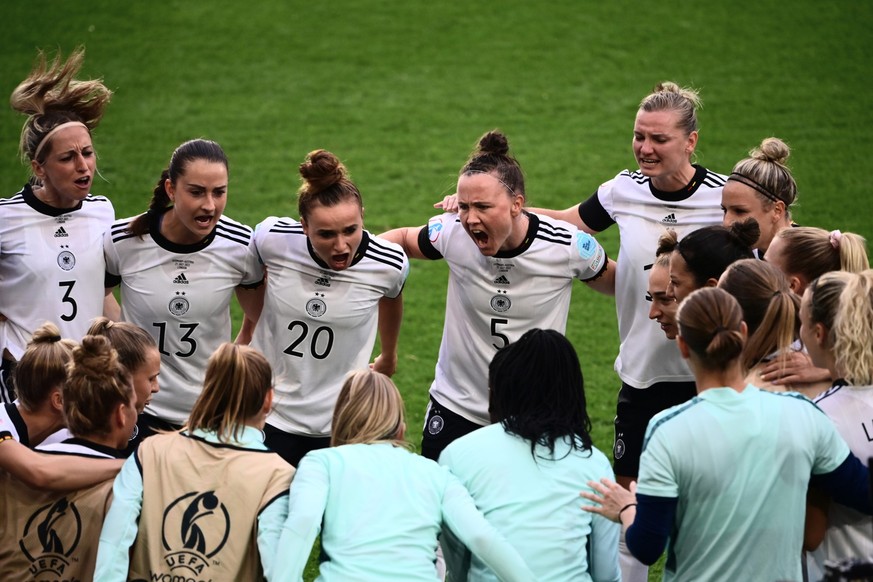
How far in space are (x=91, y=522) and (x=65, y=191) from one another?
2.03m

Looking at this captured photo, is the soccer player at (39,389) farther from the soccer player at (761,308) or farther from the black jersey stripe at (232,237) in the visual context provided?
the soccer player at (761,308)

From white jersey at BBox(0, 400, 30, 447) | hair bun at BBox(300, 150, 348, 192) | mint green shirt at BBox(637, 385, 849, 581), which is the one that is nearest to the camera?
mint green shirt at BBox(637, 385, 849, 581)

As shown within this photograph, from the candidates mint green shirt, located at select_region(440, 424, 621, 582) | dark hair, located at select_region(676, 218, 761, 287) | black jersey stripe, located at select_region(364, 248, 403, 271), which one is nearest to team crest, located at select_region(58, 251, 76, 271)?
black jersey stripe, located at select_region(364, 248, 403, 271)

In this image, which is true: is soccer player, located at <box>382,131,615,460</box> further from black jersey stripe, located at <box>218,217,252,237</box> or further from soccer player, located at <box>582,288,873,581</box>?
soccer player, located at <box>582,288,873,581</box>

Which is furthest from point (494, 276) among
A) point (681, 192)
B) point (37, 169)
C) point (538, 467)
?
point (37, 169)

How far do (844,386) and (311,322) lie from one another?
7.86ft

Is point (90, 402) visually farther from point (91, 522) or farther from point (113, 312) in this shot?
point (113, 312)

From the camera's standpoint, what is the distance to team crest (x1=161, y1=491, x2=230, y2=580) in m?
3.57

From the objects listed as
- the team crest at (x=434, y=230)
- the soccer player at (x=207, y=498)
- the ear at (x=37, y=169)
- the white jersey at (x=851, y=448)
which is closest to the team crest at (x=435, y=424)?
the team crest at (x=434, y=230)

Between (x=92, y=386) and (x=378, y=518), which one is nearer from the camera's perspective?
(x=378, y=518)

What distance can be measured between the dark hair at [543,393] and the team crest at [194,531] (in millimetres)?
992

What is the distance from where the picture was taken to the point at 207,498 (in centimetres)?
360

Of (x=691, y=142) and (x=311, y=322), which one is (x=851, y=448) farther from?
(x=311, y=322)

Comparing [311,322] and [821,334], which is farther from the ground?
[821,334]
